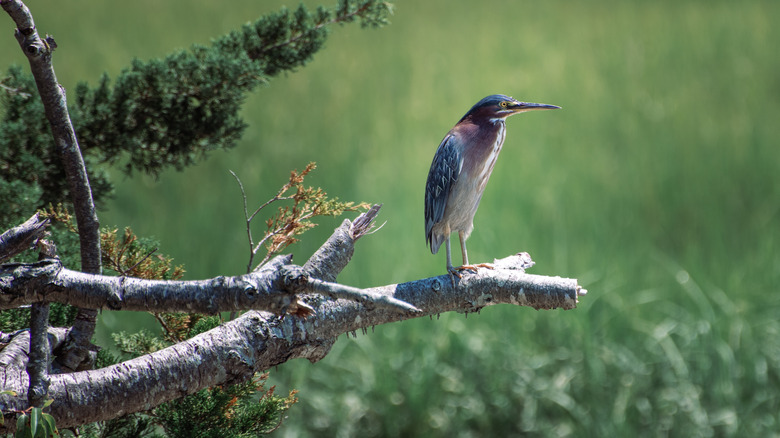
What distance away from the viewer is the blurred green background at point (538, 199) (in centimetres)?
213

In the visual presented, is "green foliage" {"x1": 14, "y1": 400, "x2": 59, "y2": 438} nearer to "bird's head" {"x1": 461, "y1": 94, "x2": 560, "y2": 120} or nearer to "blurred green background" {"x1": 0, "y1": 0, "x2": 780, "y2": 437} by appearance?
"bird's head" {"x1": 461, "y1": 94, "x2": 560, "y2": 120}

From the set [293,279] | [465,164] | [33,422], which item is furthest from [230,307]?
[465,164]

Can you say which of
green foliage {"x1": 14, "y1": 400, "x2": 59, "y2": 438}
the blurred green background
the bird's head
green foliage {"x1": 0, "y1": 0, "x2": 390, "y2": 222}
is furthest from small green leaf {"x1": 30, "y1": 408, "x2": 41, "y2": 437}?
the blurred green background

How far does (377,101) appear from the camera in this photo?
2727 millimetres

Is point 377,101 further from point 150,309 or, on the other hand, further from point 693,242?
point 150,309

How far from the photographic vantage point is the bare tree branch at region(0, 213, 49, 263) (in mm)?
600

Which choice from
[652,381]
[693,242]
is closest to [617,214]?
[693,242]

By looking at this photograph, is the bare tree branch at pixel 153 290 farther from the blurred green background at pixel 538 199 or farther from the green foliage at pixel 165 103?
the blurred green background at pixel 538 199

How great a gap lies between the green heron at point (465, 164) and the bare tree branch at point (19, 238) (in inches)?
20.8

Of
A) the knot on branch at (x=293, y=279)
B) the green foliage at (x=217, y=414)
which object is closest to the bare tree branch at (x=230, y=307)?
the knot on branch at (x=293, y=279)

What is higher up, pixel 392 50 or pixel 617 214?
pixel 392 50

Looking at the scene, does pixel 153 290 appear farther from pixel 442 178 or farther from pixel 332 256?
pixel 442 178

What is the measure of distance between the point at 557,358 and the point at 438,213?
4.10 ft

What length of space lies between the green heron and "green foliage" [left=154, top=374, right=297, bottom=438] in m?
0.32
